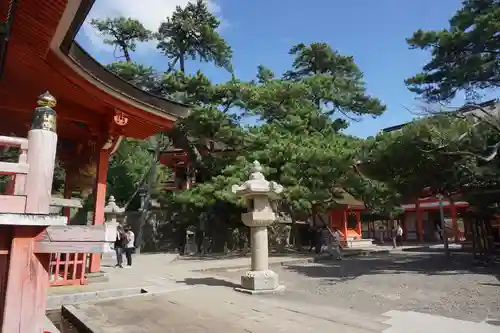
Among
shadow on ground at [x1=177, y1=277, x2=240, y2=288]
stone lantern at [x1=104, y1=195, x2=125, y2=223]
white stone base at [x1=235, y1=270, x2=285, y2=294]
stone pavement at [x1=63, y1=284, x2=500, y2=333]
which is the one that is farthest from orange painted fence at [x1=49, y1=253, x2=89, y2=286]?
stone lantern at [x1=104, y1=195, x2=125, y2=223]

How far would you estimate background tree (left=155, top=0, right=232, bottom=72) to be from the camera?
25.3 metres

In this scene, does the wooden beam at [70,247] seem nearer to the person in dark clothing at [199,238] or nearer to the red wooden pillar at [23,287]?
the red wooden pillar at [23,287]

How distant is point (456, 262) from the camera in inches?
539

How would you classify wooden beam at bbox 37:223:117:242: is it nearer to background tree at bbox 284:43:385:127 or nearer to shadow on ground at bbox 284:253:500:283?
shadow on ground at bbox 284:253:500:283

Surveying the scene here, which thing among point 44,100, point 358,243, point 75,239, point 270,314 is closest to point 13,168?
point 44,100

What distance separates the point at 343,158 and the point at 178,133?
11.5 meters

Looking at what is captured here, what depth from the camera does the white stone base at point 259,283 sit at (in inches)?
338

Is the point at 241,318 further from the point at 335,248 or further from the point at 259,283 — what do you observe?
the point at 335,248

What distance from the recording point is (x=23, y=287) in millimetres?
2924

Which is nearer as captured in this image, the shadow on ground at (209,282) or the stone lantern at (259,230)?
the stone lantern at (259,230)

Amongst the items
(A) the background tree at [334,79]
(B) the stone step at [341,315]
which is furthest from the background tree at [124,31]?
(B) the stone step at [341,315]

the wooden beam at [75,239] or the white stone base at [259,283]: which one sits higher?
the wooden beam at [75,239]

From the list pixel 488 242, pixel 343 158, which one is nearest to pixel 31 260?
pixel 343 158

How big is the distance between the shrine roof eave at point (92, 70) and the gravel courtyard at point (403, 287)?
213 inches
